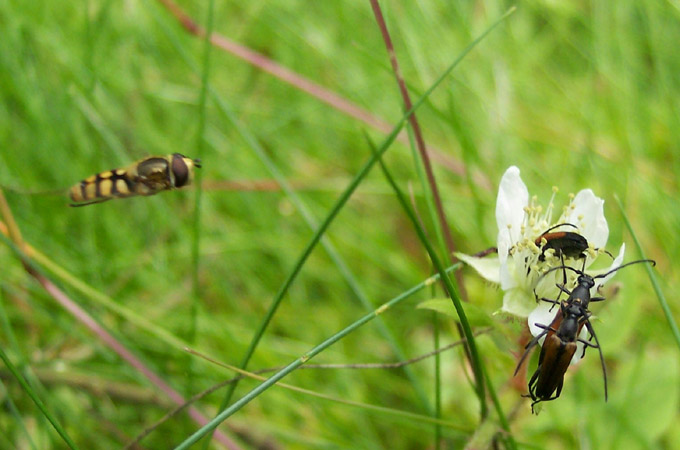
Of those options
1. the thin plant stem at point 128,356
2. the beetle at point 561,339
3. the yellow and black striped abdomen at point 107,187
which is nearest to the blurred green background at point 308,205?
the thin plant stem at point 128,356

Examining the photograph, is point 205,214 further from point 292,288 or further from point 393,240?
point 393,240

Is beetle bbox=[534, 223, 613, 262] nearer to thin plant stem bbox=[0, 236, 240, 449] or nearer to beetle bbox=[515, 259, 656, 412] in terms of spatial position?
beetle bbox=[515, 259, 656, 412]

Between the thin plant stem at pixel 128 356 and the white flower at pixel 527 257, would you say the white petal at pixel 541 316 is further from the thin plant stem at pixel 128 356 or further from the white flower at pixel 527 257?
the thin plant stem at pixel 128 356

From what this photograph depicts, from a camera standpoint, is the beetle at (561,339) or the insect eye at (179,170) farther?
the insect eye at (179,170)

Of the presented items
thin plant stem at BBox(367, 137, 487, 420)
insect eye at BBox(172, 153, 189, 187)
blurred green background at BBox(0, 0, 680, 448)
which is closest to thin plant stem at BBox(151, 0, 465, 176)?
blurred green background at BBox(0, 0, 680, 448)

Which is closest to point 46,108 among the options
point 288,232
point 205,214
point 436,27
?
point 205,214

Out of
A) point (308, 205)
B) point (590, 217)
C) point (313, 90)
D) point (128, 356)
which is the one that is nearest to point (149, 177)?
point (128, 356)

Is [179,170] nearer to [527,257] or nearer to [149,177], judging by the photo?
[149,177]
